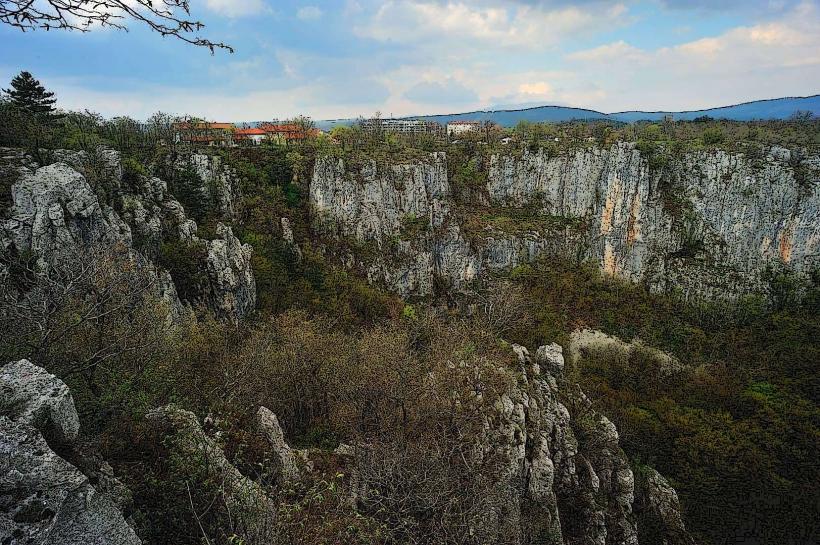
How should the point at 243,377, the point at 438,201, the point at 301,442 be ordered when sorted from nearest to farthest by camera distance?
1. the point at 301,442
2. the point at 243,377
3. the point at 438,201

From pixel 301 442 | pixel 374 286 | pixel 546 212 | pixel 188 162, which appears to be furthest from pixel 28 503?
pixel 546 212

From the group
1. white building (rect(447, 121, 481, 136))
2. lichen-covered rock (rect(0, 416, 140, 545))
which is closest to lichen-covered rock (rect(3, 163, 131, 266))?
lichen-covered rock (rect(0, 416, 140, 545))

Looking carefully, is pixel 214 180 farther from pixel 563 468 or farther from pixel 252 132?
pixel 563 468

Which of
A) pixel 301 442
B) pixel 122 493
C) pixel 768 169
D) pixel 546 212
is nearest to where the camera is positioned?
pixel 122 493

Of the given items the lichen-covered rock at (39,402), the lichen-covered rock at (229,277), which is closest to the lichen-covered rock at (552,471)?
the lichen-covered rock at (39,402)

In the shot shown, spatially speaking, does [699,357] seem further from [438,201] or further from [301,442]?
[301,442]

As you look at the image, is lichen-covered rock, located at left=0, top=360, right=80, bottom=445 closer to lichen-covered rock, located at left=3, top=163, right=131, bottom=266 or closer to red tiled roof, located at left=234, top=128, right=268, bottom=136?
lichen-covered rock, located at left=3, top=163, right=131, bottom=266
